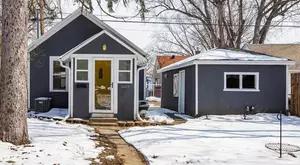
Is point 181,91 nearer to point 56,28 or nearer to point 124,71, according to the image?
point 124,71

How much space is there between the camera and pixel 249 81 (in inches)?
603

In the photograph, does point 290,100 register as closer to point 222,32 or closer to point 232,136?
point 232,136

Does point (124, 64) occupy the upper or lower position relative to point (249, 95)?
upper

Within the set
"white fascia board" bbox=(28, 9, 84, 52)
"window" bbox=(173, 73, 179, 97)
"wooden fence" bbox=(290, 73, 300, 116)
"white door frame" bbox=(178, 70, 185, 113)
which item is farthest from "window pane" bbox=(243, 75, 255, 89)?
"white fascia board" bbox=(28, 9, 84, 52)

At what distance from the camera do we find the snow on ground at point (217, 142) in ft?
21.9

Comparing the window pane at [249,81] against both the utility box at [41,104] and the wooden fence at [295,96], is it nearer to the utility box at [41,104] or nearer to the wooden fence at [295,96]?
the wooden fence at [295,96]

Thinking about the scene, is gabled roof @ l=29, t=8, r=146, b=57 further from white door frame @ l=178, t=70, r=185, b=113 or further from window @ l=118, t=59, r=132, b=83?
white door frame @ l=178, t=70, r=185, b=113

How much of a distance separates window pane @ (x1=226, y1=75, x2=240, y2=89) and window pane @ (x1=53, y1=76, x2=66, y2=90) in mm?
6951

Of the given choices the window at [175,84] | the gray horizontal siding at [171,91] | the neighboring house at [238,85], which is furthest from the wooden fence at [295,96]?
the window at [175,84]

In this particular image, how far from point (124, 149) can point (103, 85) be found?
605 cm

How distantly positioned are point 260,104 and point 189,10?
1978 cm

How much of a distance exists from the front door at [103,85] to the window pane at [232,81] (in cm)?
495

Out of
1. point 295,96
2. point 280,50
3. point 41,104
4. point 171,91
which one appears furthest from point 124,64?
point 280,50

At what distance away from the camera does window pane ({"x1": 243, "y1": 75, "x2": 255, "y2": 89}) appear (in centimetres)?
1528
